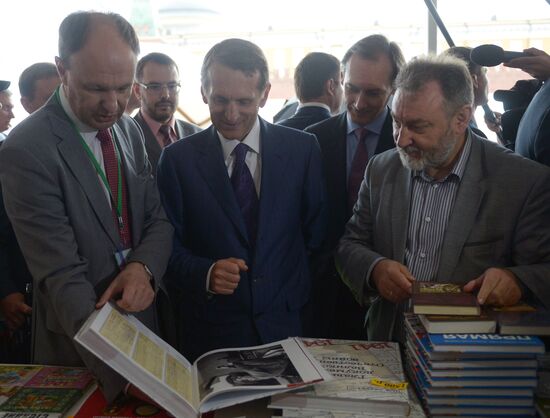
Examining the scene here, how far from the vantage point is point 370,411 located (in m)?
1.22

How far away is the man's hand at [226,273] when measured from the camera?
60.0 inches

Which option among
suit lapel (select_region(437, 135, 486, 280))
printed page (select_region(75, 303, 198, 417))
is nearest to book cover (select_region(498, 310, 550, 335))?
suit lapel (select_region(437, 135, 486, 280))

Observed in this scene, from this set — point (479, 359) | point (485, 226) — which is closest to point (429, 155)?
point (485, 226)

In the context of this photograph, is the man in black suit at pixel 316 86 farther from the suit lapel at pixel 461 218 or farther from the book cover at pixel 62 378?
the book cover at pixel 62 378

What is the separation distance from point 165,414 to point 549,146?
1216mm

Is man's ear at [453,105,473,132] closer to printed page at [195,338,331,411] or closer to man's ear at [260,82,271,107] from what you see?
man's ear at [260,82,271,107]

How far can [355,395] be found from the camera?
1.23 m

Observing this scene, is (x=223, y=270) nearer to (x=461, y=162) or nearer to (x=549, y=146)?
(x=461, y=162)

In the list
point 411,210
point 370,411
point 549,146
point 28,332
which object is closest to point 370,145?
point 411,210

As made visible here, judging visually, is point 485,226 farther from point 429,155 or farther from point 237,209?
point 237,209

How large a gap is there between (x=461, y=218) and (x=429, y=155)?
0.19 meters

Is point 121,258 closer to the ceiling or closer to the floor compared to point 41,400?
closer to the ceiling

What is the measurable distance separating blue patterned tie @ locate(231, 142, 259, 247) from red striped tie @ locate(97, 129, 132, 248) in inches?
14.2

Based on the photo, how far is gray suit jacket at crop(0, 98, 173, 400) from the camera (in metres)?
1.35
